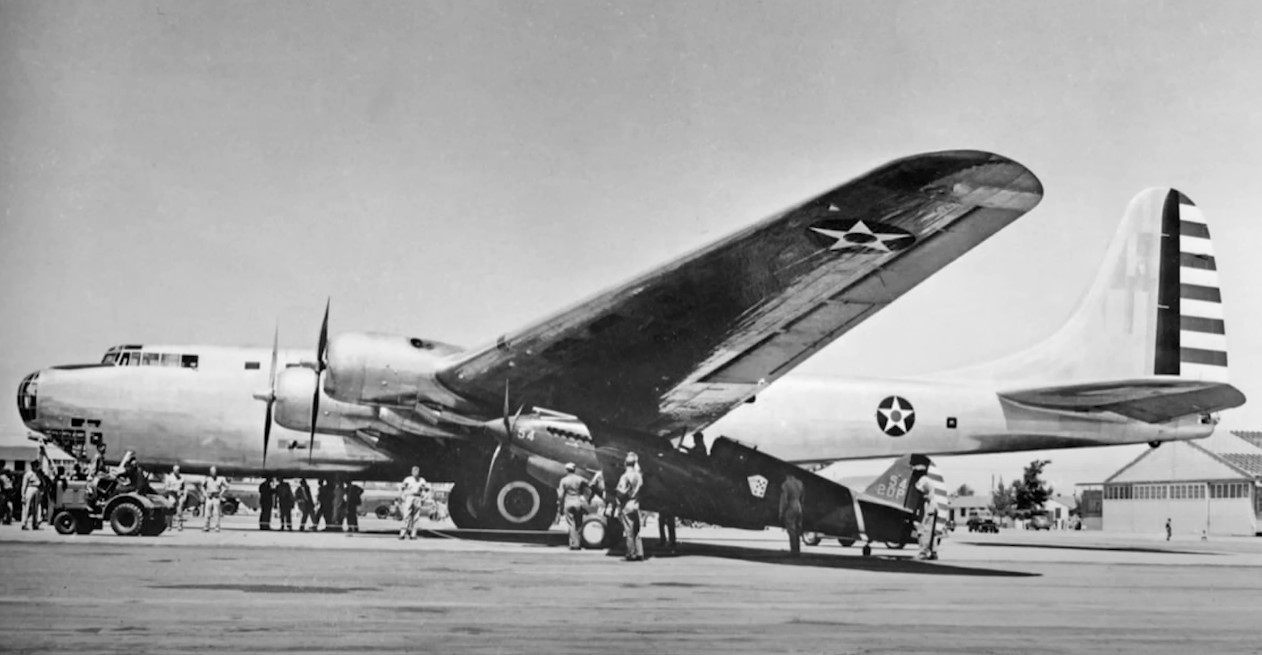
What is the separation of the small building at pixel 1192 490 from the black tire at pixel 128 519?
24.5 meters

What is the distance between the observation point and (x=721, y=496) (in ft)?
42.4

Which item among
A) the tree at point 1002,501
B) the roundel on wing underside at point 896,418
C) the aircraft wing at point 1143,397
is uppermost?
the aircraft wing at point 1143,397

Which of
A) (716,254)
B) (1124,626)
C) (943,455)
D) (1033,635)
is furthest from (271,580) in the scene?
(943,455)

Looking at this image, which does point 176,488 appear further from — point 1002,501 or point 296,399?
point 1002,501

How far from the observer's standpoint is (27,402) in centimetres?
Answer: 1650

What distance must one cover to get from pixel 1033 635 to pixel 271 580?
5901 millimetres

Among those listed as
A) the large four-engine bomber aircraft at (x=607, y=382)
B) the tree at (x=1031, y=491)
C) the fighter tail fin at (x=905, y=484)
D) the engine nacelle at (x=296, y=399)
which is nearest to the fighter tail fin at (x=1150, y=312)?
the large four-engine bomber aircraft at (x=607, y=382)

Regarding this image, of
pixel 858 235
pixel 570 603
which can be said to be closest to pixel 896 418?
pixel 858 235

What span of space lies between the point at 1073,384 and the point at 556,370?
27.8ft

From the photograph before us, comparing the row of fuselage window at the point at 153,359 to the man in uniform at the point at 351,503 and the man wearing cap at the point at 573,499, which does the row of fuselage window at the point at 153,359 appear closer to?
the man in uniform at the point at 351,503

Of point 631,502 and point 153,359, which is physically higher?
point 153,359

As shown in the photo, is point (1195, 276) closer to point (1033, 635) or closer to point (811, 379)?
point (811, 379)

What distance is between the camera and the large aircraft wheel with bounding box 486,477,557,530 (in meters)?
17.1

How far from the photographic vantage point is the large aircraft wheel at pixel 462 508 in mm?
18156
